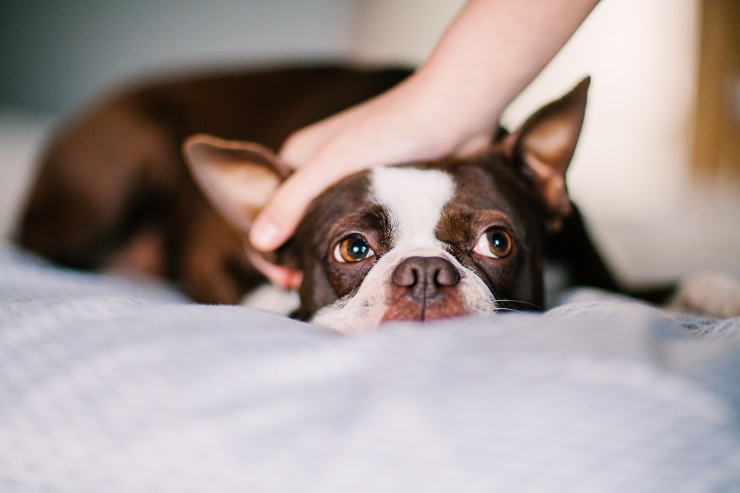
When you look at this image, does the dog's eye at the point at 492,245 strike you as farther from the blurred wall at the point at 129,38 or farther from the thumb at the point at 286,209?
the blurred wall at the point at 129,38

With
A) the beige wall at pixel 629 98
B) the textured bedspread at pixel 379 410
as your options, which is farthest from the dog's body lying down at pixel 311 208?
the beige wall at pixel 629 98

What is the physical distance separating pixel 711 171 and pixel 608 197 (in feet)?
3.73

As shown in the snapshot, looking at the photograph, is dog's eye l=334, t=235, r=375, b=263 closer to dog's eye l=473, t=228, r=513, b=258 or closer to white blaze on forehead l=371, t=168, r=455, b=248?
white blaze on forehead l=371, t=168, r=455, b=248

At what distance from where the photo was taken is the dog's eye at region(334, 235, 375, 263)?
1450 mm

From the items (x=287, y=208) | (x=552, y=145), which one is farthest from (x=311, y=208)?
(x=552, y=145)

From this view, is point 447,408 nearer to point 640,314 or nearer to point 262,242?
point 640,314

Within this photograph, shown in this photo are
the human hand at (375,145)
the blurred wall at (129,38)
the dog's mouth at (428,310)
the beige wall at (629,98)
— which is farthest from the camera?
the blurred wall at (129,38)

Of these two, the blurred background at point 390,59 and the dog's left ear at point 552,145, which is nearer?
the dog's left ear at point 552,145

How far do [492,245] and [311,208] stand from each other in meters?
0.52

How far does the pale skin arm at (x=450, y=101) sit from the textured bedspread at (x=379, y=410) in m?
0.79

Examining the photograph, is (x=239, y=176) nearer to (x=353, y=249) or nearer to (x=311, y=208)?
(x=311, y=208)

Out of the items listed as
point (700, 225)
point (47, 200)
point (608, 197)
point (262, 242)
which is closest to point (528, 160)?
point (262, 242)

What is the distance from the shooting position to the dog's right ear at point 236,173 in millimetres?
1621

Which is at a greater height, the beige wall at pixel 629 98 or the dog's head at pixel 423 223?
the beige wall at pixel 629 98
